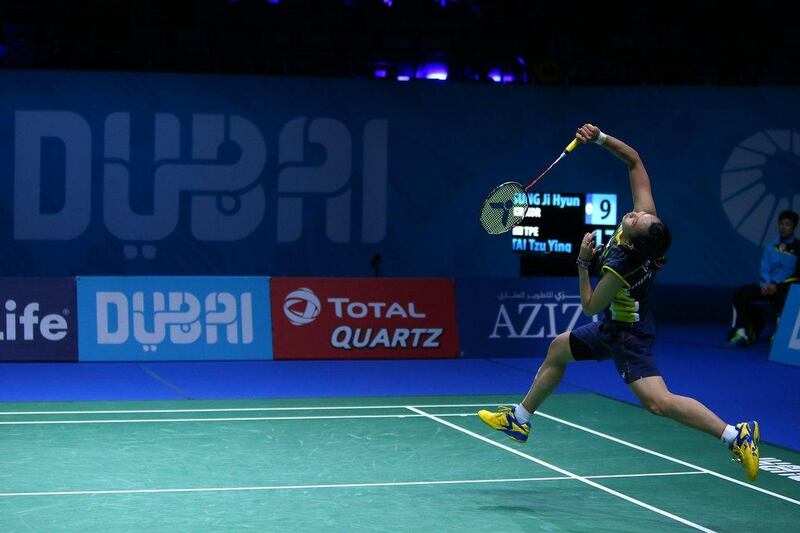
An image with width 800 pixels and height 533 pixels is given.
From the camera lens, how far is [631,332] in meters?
6.45

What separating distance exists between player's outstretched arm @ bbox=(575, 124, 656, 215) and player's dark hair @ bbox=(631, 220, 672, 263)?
370 millimetres

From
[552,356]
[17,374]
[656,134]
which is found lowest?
[17,374]

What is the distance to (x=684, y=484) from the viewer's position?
693 cm

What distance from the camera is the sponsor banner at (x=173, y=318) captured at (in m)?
12.1

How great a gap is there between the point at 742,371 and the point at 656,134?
6.58 meters

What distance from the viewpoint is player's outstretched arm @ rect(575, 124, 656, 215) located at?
21.7 ft

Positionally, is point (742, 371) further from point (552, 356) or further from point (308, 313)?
point (552, 356)

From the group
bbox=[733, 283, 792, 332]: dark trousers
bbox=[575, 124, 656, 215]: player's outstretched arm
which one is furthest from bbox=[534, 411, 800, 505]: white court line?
bbox=[733, 283, 792, 332]: dark trousers

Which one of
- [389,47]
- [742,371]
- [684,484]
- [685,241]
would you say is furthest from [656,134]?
[684,484]

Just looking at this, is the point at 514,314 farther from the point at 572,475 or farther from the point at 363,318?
the point at 572,475

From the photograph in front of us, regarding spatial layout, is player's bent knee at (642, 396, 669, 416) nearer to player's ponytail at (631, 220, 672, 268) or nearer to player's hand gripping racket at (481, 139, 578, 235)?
player's ponytail at (631, 220, 672, 268)

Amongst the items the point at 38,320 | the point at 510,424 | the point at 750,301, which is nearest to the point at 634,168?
the point at 510,424

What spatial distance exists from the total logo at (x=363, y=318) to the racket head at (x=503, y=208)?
539cm

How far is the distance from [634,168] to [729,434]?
5.56 feet
